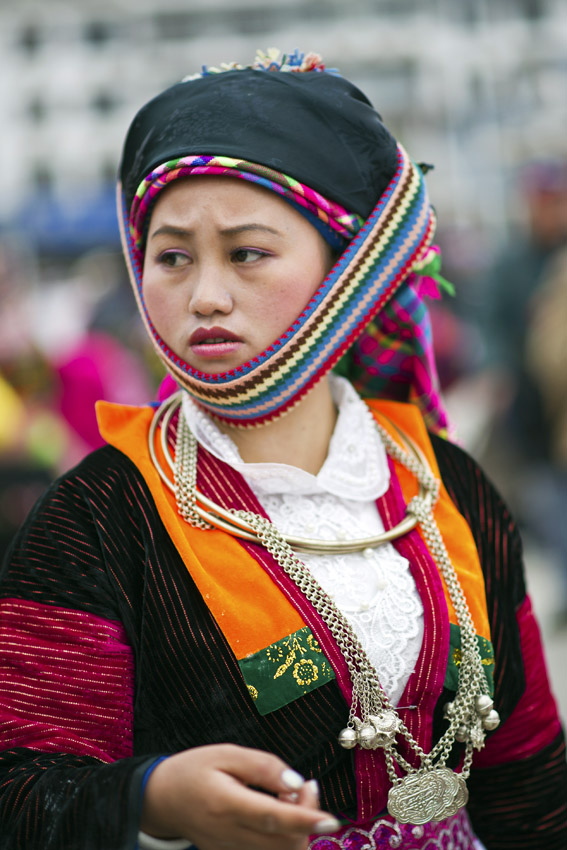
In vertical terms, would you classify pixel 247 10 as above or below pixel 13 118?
above

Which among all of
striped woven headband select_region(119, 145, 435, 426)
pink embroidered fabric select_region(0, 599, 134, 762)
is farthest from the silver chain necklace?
pink embroidered fabric select_region(0, 599, 134, 762)

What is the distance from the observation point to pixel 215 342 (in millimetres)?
1731

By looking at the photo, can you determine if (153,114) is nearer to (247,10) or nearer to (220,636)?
(220,636)

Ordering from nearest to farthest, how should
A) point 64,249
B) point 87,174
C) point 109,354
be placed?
point 109,354, point 64,249, point 87,174

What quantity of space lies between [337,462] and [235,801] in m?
0.79

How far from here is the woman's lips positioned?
5.63 feet

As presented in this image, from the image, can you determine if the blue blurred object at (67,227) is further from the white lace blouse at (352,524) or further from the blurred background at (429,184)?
the white lace blouse at (352,524)

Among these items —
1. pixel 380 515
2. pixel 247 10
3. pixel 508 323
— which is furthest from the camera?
pixel 247 10

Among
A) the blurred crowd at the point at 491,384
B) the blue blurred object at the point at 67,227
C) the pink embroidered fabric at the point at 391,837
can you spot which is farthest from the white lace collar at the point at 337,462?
the blue blurred object at the point at 67,227

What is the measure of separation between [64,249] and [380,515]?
23.9 meters

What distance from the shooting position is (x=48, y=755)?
1.52 metres

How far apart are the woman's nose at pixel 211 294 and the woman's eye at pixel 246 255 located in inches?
1.4

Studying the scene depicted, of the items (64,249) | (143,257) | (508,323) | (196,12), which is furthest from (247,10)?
(143,257)

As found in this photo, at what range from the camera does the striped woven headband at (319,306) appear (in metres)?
1.75
